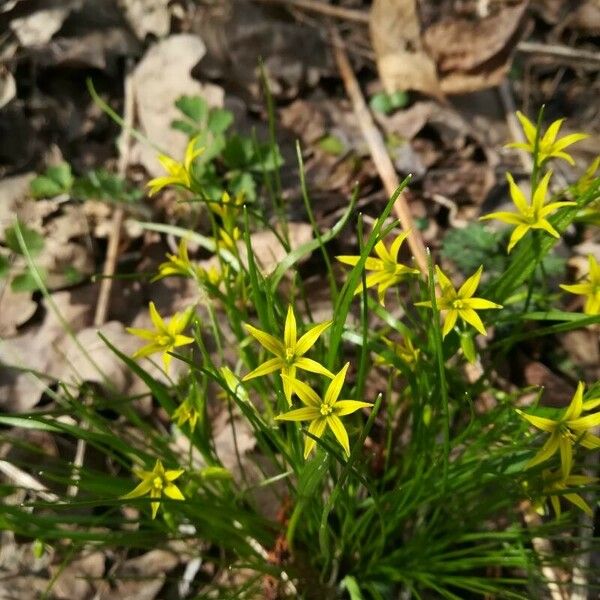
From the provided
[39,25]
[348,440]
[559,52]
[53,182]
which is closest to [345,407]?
[348,440]

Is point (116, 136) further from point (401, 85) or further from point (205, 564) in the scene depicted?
point (205, 564)

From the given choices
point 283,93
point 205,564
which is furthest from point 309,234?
point 205,564

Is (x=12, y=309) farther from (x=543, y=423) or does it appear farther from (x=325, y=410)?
(x=543, y=423)

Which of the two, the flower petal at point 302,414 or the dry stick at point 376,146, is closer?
the flower petal at point 302,414

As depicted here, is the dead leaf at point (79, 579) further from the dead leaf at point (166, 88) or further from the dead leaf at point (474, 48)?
Result: the dead leaf at point (474, 48)

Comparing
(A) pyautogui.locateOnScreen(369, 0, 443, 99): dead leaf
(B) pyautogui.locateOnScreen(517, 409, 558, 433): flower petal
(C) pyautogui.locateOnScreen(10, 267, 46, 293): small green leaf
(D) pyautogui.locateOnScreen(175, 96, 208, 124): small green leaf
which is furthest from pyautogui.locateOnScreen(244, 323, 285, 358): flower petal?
(A) pyautogui.locateOnScreen(369, 0, 443, 99): dead leaf

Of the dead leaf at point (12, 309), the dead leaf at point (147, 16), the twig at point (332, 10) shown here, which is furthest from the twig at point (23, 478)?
the twig at point (332, 10)

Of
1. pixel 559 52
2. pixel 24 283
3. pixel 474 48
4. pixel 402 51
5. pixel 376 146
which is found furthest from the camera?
pixel 559 52
